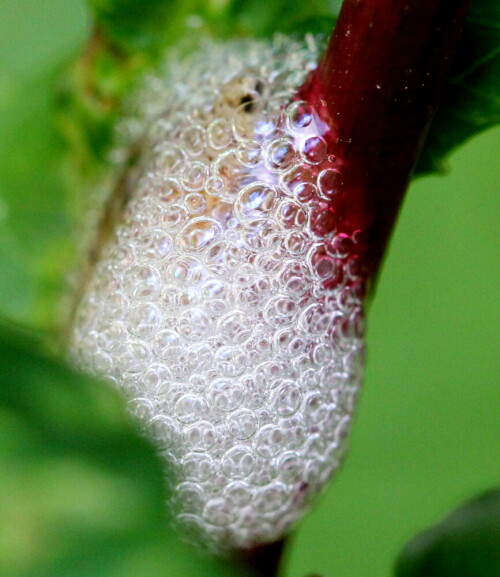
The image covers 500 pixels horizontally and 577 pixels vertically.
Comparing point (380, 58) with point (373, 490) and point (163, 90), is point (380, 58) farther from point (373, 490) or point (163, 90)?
point (373, 490)

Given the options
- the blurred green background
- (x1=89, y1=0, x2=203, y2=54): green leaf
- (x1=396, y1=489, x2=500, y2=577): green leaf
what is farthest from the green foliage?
the blurred green background

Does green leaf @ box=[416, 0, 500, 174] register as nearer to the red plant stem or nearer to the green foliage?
the red plant stem

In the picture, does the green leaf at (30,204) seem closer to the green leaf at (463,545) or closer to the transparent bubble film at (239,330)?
the transparent bubble film at (239,330)

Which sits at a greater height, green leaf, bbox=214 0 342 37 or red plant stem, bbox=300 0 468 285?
green leaf, bbox=214 0 342 37

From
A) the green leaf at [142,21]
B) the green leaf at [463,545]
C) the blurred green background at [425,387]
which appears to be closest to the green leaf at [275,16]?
the green leaf at [142,21]

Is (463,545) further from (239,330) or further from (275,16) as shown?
(275,16)

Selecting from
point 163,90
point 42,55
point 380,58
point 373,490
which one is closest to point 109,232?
point 163,90
